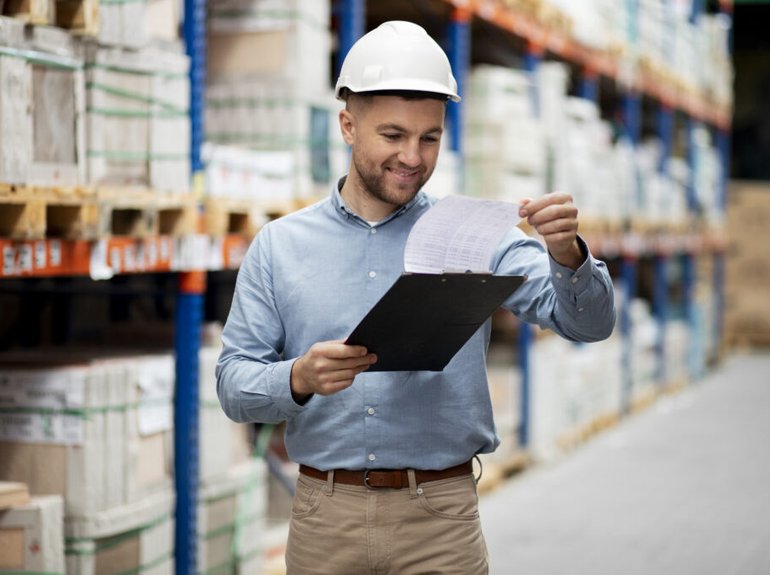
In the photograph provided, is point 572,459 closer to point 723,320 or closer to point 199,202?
point 199,202

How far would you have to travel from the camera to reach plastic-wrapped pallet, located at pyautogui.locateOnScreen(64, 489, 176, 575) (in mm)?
4059

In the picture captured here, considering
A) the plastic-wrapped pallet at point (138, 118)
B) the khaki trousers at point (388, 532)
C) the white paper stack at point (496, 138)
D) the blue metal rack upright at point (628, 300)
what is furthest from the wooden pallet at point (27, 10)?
the blue metal rack upright at point (628, 300)

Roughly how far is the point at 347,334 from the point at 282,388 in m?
0.25

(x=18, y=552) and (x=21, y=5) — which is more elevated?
(x=21, y=5)

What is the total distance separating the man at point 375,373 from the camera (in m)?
2.54

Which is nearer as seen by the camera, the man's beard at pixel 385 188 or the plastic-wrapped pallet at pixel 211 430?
the man's beard at pixel 385 188

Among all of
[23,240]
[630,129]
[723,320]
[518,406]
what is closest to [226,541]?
[23,240]

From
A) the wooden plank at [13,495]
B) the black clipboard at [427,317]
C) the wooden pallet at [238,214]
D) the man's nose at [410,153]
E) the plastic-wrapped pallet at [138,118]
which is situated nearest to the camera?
the black clipboard at [427,317]

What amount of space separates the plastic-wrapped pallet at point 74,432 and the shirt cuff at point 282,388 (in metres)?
Answer: 1.76

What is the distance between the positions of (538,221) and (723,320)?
1492 centimetres

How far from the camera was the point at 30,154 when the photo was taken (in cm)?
370

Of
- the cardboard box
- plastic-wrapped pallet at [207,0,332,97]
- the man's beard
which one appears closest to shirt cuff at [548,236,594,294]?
the man's beard

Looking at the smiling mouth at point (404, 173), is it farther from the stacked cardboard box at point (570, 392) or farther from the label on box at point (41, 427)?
the stacked cardboard box at point (570, 392)

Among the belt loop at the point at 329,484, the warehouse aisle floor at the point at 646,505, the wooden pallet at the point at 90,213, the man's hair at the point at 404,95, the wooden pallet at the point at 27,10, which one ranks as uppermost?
the wooden pallet at the point at 27,10
